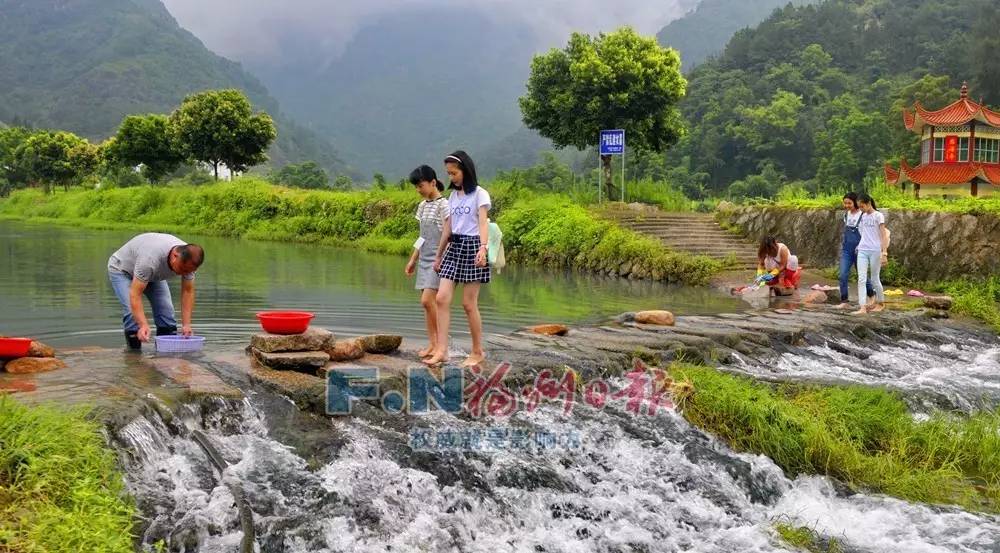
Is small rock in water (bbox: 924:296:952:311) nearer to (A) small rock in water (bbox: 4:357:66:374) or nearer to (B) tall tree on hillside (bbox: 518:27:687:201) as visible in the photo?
(A) small rock in water (bbox: 4:357:66:374)

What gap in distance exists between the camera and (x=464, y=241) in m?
5.76

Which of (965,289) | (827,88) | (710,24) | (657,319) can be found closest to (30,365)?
(657,319)

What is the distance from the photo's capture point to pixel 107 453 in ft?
12.5

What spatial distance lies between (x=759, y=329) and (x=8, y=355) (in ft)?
22.9

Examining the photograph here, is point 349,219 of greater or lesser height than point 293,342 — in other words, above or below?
above

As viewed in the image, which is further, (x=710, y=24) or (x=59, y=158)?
(x=710, y=24)

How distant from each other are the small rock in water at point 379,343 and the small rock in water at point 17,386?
2182 mm

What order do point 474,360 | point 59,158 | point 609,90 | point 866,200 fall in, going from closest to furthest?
point 474,360
point 866,200
point 609,90
point 59,158

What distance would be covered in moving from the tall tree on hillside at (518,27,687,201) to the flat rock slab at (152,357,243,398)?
18.7m

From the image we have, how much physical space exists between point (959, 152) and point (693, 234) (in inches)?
258

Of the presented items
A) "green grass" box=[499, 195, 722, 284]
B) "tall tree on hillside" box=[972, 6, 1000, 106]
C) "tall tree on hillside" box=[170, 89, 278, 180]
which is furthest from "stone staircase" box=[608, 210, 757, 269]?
"tall tree on hillside" box=[972, 6, 1000, 106]

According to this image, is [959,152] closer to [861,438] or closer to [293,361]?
[861,438]

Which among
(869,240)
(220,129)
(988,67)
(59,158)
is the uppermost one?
(988,67)

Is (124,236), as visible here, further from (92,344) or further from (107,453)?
(107,453)
